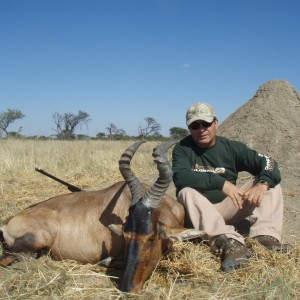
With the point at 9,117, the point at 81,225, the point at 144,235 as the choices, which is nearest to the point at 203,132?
the point at 81,225

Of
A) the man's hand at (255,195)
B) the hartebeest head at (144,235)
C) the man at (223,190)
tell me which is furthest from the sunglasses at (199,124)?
the hartebeest head at (144,235)

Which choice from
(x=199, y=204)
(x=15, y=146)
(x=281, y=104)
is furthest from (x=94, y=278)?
(x=15, y=146)

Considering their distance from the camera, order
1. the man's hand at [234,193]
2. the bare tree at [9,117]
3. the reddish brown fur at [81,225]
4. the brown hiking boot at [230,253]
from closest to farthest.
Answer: the brown hiking boot at [230,253]
the reddish brown fur at [81,225]
the man's hand at [234,193]
the bare tree at [9,117]

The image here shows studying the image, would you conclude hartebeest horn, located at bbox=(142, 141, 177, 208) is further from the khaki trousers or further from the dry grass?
the khaki trousers

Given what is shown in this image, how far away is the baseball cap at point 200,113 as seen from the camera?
17.8 ft

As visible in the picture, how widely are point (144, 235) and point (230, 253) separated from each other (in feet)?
3.82

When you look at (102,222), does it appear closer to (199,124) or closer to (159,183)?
(159,183)

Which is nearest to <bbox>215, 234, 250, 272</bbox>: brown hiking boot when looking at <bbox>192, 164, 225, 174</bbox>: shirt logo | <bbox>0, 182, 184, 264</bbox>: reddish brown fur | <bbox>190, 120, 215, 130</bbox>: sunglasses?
<bbox>0, 182, 184, 264</bbox>: reddish brown fur

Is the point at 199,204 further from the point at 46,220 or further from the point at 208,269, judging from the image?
the point at 46,220

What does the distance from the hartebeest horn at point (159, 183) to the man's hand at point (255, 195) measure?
3.97 feet

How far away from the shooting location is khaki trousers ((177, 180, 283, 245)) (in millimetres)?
4887

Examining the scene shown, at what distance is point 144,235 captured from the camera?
12.7ft

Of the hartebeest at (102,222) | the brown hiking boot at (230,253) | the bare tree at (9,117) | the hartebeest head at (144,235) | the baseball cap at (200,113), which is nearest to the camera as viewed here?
the hartebeest head at (144,235)

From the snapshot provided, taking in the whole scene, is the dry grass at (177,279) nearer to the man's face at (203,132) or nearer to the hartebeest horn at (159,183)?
the hartebeest horn at (159,183)
